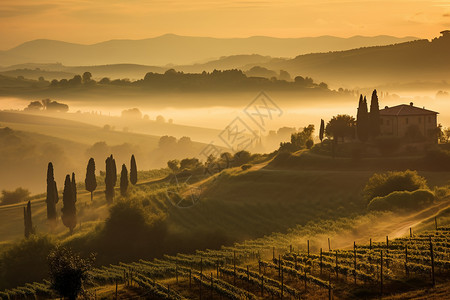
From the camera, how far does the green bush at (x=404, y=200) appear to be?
3383 inches

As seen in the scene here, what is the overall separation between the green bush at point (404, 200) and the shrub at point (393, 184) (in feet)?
20.3

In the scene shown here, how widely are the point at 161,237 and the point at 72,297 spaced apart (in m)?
46.2

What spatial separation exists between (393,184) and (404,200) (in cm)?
919

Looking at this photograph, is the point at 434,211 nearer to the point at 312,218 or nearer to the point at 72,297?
the point at 312,218

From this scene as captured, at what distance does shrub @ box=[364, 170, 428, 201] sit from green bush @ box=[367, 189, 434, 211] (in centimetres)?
619

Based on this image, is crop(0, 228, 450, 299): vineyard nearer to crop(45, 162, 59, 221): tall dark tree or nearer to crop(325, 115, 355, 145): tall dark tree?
crop(45, 162, 59, 221): tall dark tree

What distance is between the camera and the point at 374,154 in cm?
11900

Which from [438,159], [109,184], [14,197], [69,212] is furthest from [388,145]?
[14,197]

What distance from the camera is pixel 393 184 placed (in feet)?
315

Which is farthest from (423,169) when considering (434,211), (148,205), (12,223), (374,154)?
(12,223)

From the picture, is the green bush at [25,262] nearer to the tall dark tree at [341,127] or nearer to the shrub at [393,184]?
the shrub at [393,184]

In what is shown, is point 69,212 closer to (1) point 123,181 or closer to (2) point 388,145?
(1) point 123,181

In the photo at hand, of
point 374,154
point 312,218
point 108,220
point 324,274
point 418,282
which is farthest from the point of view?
point 374,154

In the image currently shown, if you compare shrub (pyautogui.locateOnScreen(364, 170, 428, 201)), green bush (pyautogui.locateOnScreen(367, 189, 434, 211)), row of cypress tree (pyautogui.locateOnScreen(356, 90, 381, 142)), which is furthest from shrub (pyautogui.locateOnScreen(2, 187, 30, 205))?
green bush (pyautogui.locateOnScreen(367, 189, 434, 211))
